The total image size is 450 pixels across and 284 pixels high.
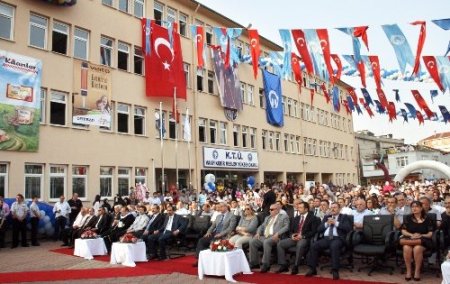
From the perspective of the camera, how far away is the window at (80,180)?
18.2 metres

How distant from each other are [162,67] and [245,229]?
1378 cm

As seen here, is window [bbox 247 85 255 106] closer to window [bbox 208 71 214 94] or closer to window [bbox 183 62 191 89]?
window [bbox 208 71 214 94]

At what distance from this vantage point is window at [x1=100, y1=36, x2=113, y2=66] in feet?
65.8

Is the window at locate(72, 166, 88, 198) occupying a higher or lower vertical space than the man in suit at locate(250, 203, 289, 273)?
higher

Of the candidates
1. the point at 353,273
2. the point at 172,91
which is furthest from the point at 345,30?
the point at 172,91

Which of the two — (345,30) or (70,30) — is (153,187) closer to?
(70,30)

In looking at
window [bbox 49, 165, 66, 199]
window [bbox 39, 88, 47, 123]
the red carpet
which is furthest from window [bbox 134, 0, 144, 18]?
the red carpet

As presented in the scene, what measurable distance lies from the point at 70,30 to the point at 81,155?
5404mm

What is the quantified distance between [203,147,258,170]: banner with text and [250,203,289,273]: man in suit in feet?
48.2

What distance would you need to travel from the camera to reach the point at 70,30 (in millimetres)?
18734

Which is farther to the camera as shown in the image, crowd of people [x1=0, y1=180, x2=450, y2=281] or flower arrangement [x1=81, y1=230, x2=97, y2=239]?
flower arrangement [x1=81, y1=230, x2=97, y2=239]

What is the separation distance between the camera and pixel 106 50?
20359 millimetres

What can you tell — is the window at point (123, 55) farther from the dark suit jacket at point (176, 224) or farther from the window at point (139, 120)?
the dark suit jacket at point (176, 224)

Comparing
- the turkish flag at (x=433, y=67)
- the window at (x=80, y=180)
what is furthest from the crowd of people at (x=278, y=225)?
the turkish flag at (x=433, y=67)
